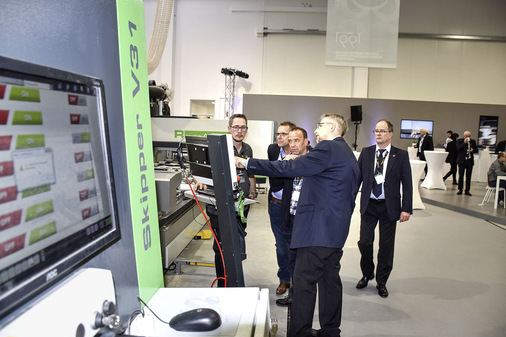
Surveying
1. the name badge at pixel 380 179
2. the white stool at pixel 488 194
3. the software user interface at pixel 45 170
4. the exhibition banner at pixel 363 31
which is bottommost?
the white stool at pixel 488 194

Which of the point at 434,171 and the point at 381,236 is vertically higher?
the point at 381,236

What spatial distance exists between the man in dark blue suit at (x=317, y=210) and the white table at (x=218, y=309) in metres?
1.01

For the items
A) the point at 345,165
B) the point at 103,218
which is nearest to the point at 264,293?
the point at 103,218

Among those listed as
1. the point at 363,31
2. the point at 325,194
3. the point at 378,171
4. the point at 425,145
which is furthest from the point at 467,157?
the point at 325,194

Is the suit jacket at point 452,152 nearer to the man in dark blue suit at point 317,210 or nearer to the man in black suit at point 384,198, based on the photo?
the man in black suit at point 384,198

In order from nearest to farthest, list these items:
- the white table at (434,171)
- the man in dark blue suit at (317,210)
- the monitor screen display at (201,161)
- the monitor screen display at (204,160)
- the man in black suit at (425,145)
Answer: the monitor screen display at (204,160), the monitor screen display at (201,161), the man in dark blue suit at (317,210), the white table at (434,171), the man in black suit at (425,145)

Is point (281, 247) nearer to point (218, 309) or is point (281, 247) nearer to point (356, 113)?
point (218, 309)

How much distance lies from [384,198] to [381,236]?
1.18ft

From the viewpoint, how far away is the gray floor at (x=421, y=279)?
2781 millimetres

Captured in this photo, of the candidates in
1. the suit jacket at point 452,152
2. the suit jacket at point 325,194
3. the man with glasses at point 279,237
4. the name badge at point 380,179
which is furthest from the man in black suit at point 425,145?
the suit jacket at point 325,194

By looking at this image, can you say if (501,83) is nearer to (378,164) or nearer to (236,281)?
(378,164)

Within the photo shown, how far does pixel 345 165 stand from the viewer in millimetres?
2254

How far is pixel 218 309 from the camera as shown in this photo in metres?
1.12

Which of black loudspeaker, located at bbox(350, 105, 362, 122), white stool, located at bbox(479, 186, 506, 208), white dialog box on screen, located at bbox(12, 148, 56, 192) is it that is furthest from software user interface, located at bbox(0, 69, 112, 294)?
black loudspeaker, located at bbox(350, 105, 362, 122)
